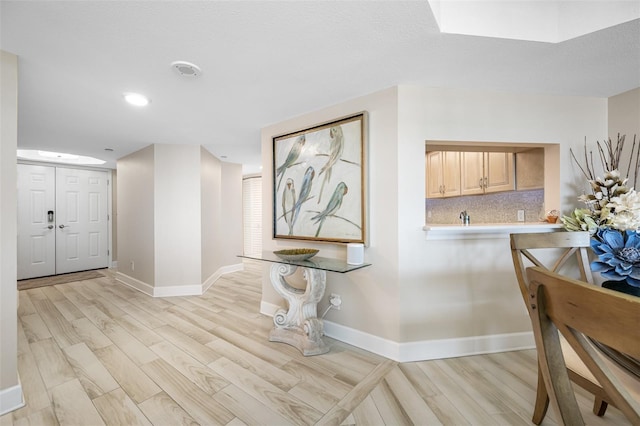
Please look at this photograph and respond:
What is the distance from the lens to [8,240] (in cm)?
150

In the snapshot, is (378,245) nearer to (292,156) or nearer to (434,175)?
(292,156)

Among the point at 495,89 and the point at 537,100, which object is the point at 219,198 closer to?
the point at 495,89

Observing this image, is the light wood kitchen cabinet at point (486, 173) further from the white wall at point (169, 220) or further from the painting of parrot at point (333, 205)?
the white wall at point (169, 220)

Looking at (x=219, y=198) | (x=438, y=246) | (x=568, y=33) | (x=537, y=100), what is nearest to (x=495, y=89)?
(x=537, y=100)

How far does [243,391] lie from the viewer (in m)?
1.62

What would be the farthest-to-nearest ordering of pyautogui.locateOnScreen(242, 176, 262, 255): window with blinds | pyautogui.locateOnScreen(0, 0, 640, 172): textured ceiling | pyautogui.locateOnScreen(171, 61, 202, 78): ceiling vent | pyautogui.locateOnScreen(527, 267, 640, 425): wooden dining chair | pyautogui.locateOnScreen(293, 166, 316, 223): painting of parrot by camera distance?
1. pyautogui.locateOnScreen(242, 176, 262, 255): window with blinds
2. pyautogui.locateOnScreen(293, 166, 316, 223): painting of parrot
3. pyautogui.locateOnScreen(171, 61, 202, 78): ceiling vent
4. pyautogui.locateOnScreen(0, 0, 640, 172): textured ceiling
5. pyautogui.locateOnScreen(527, 267, 640, 425): wooden dining chair

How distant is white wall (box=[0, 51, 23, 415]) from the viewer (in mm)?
1462

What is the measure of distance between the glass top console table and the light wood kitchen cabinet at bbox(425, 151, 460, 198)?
2269mm

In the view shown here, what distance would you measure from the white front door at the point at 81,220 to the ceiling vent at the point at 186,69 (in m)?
4.99

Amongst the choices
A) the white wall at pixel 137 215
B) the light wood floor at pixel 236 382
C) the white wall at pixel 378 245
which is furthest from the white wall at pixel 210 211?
the white wall at pixel 378 245

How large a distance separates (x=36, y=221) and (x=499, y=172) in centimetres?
740

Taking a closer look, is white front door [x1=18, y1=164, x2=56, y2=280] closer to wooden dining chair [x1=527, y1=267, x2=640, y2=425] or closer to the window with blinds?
the window with blinds

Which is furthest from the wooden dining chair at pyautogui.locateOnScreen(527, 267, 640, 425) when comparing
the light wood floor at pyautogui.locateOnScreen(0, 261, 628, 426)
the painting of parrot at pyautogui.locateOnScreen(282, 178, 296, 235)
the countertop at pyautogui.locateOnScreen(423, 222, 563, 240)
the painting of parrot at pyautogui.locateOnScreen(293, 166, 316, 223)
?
the painting of parrot at pyautogui.locateOnScreen(282, 178, 296, 235)

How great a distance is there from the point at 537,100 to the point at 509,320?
187 centimetres
